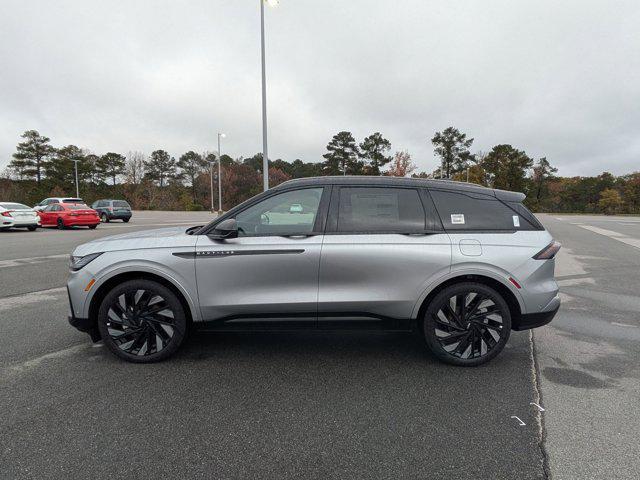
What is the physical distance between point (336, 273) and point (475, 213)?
58.1 inches

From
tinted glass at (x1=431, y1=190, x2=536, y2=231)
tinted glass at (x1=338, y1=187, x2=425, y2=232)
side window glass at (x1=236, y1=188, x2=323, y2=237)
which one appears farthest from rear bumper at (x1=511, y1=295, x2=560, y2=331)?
side window glass at (x1=236, y1=188, x2=323, y2=237)

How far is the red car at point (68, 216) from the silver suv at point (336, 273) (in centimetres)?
1946

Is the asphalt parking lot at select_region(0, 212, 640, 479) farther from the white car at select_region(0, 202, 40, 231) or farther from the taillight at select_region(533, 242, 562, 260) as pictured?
the white car at select_region(0, 202, 40, 231)

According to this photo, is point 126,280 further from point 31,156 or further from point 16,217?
point 31,156

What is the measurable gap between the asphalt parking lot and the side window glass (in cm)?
130

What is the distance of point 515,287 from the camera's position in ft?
11.5

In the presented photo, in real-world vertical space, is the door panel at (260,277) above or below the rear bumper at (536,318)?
above

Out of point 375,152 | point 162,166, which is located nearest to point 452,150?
point 375,152

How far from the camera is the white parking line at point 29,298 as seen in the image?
5.65m

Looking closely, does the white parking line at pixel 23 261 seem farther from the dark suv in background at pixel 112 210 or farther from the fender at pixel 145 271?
the dark suv in background at pixel 112 210

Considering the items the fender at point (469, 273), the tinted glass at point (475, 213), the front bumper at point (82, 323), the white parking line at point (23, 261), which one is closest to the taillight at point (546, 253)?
the tinted glass at point (475, 213)

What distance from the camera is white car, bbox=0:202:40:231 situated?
58.7ft

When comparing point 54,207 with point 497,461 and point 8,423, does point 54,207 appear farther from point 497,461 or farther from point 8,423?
point 497,461

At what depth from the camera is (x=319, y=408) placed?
2885 mm
